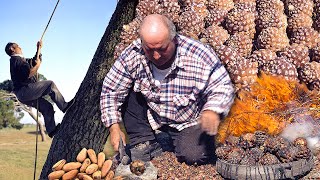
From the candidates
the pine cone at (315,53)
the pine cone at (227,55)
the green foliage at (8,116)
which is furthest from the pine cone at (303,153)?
the green foliage at (8,116)

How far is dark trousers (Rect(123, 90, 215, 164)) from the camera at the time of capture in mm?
4301

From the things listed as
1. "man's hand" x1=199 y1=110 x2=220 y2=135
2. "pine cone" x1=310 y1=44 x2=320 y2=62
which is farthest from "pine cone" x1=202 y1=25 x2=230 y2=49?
"man's hand" x1=199 y1=110 x2=220 y2=135

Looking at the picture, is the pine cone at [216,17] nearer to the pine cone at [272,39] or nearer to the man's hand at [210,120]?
the pine cone at [272,39]

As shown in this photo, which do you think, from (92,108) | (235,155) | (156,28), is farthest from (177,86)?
(92,108)

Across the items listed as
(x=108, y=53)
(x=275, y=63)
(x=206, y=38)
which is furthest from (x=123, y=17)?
(x=275, y=63)

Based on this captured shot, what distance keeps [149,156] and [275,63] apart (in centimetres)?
190

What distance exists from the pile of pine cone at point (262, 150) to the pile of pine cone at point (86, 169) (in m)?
1.19

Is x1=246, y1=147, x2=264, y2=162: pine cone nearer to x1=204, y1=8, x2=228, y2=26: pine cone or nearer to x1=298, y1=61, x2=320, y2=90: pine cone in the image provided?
x1=298, y1=61, x2=320, y2=90: pine cone

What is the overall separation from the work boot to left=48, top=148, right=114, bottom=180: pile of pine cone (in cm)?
27

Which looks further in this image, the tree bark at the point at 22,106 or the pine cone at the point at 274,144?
the tree bark at the point at 22,106

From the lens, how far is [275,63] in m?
5.14

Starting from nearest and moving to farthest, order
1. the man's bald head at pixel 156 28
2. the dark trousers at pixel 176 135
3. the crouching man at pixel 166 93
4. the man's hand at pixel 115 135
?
the man's bald head at pixel 156 28
the crouching man at pixel 166 93
the man's hand at pixel 115 135
the dark trousers at pixel 176 135

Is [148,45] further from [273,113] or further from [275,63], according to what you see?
[275,63]

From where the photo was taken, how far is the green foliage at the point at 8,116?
18436 millimetres
